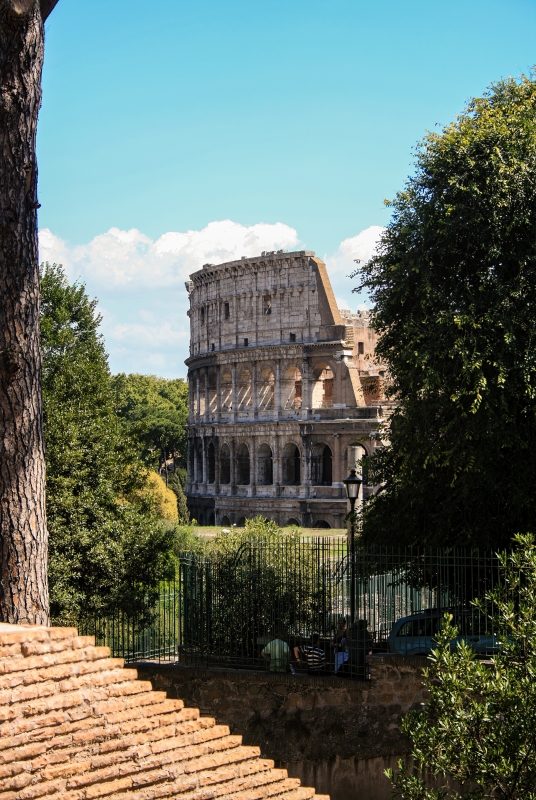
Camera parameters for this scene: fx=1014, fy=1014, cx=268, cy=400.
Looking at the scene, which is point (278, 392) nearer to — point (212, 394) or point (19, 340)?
point (212, 394)

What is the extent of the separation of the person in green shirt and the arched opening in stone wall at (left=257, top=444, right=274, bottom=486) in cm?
3791

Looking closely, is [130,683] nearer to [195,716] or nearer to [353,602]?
[195,716]

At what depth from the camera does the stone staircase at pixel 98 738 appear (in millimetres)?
7109

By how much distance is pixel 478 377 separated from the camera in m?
13.7

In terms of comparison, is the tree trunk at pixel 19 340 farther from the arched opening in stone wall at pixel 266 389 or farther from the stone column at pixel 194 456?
the stone column at pixel 194 456

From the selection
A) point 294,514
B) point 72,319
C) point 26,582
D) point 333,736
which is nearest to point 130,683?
point 26,582

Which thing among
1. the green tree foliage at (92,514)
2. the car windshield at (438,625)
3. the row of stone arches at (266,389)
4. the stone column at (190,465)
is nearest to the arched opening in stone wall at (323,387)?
the row of stone arches at (266,389)

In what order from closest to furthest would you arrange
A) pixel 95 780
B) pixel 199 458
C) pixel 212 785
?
pixel 95 780, pixel 212 785, pixel 199 458

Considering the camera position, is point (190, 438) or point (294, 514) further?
point (190, 438)

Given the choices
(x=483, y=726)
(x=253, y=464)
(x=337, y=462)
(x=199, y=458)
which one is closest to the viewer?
(x=483, y=726)

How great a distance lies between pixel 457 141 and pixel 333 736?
8.56 m

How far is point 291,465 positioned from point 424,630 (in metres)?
38.0

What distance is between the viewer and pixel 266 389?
5231cm

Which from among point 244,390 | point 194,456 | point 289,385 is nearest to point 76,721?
point 289,385
